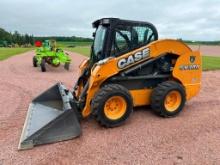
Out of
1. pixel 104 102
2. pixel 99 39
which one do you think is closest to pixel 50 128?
pixel 104 102

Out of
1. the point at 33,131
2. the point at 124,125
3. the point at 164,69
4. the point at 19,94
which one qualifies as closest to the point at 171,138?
the point at 124,125

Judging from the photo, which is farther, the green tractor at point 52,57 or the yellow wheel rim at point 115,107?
the green tractor at point 52,57

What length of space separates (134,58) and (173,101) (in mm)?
1261

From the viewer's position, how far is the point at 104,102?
4504 mm

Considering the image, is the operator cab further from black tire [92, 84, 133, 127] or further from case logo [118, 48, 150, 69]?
black tire [92, 84, 133, 127]

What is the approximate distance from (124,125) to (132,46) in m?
1.59

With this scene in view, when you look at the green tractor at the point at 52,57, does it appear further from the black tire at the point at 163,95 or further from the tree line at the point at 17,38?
the tree line at the point at 17,38

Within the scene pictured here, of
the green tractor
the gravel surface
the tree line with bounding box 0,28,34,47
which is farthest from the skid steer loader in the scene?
the tree line with bounding box 0,28,34,47

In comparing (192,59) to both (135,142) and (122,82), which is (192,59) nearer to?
(122,82)

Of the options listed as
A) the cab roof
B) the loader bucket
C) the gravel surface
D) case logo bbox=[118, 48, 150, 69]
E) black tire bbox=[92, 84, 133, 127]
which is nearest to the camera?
the gravel surface

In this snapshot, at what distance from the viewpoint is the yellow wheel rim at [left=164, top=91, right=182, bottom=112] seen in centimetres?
530

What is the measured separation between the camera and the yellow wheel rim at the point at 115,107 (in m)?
4.65

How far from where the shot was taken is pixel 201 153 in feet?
12.3

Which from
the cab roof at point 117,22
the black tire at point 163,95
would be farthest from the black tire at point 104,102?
the cab roof at point 117,22
